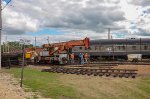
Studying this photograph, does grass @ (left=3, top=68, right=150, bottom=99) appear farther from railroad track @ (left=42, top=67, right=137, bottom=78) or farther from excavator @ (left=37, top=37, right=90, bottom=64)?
excavator @ (left=37, top=37, right=90, bottom=64)

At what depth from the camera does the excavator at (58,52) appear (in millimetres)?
42562

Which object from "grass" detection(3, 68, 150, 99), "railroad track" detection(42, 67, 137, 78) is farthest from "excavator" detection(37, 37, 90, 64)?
"grass" detection(3, 68, 150, 99)

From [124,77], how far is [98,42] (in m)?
31.1

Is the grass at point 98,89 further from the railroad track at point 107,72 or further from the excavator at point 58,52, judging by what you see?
the excavator at point 58,52

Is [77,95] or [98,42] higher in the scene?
[98,42]

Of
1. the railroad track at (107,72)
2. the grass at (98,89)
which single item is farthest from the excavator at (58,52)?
the grass at (98,89)

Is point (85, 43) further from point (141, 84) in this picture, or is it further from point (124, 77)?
point (141, 84)

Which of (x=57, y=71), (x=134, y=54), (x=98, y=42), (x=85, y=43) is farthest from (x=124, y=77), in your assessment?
(x=98, y=42)

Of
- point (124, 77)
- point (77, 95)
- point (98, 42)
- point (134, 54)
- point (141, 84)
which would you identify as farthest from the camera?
point (98, 42)

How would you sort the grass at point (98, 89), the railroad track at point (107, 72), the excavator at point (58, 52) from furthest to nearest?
the excavator at point (58, 52)
the railroad track at point (107, 72)
the grass at point (98, 89)

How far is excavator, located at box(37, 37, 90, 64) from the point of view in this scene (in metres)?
42.6

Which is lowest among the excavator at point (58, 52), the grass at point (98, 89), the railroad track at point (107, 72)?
the grass at point (98, 89)

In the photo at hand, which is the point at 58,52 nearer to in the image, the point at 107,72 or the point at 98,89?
the point at 107,72

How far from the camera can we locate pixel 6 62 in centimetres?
3781
